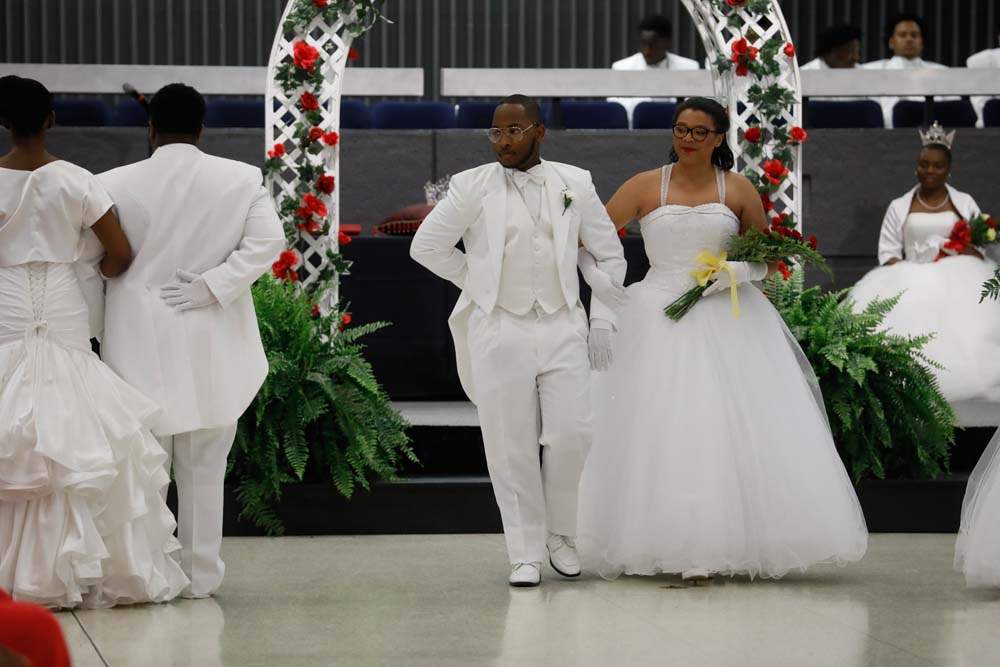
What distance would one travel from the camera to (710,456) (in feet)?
16.8

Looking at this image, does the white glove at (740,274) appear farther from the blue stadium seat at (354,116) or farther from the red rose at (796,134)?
the blue stadium seat at (354,116)

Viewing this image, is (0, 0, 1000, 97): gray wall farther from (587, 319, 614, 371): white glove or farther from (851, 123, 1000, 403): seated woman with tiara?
(587, 319, 614, 371): white glove

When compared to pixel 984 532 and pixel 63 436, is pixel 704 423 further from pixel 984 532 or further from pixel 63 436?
pixel 63 436

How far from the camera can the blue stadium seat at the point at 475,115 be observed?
1052 centimetres

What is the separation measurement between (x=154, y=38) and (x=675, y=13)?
5.07 meters

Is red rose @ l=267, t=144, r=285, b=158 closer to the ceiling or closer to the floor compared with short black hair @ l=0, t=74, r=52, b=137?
closer to the floor

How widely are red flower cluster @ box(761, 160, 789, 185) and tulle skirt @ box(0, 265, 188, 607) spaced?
3740 mm

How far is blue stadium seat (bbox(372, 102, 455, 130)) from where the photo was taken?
1070 centimetres

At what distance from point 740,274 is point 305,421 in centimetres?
210

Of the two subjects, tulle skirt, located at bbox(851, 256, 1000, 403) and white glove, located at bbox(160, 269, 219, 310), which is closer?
white glove, located at bbox(160, 269, 219, 310)

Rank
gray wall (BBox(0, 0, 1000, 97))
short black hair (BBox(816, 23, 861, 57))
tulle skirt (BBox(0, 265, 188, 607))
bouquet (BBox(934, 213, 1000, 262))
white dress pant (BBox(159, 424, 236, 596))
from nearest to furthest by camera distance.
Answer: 1. tulle skirt (BBox(0, 265, 188, 607))
2. white dress pant (BBox(159, 424, 236, 596))
3. bouquet (BBox(934, 213, 1000, 262))
4. short black hair (BBox(816, 23, 861, 57))
5. gray wall (BBox(0, 0, 1000, 97))

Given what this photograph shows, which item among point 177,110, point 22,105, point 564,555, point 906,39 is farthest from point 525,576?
point 906,39

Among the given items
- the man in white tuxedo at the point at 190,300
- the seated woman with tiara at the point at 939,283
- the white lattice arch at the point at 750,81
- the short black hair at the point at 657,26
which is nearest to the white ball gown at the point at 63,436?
the man in white tuxedo at the point at 190,300

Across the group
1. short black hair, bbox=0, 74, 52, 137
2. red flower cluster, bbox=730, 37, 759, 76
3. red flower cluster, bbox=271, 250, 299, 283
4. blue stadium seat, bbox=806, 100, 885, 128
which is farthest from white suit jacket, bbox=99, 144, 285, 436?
blue stadium seat, bbox=806, 100, 885, 128
